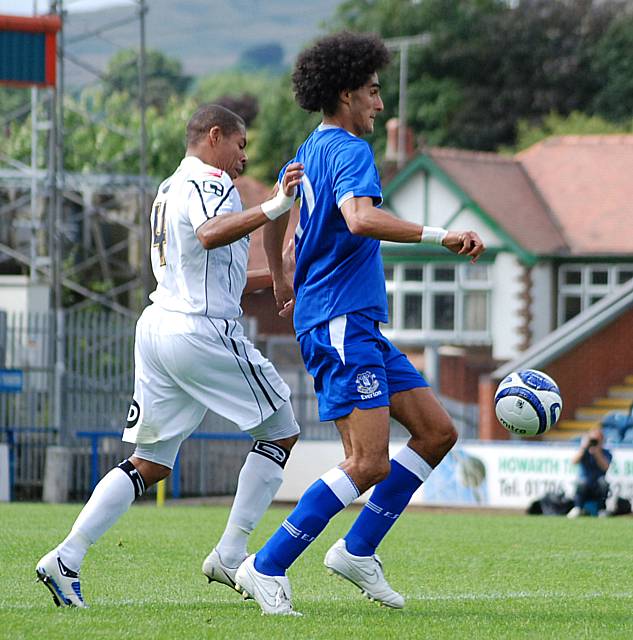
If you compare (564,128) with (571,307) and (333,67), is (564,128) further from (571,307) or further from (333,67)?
(333,67)

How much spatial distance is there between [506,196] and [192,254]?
40483 millimetres

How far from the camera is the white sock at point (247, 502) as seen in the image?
7340 mm

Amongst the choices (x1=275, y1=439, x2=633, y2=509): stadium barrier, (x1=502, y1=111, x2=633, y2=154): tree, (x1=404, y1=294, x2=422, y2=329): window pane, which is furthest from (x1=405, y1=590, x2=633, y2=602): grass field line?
(x1=502, y1=111, x2=633, y2=154): tree

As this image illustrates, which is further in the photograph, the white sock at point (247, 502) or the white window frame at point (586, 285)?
the white window frame at point (586, 285)

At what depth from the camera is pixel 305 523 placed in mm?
6688

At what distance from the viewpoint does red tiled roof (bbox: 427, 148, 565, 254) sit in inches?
1797

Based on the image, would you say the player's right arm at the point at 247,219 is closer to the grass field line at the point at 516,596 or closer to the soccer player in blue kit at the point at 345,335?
the soccer player in blue kit at the point at 345,335

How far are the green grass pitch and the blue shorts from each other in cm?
91

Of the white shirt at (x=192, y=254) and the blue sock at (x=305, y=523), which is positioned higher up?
the white shirt at (x=192, y=254)

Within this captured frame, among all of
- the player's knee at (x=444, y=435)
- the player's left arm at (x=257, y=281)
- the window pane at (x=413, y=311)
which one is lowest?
the window pane at (x=413, y=311)

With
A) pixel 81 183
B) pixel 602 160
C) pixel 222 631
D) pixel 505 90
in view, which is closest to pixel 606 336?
pixel 81 183

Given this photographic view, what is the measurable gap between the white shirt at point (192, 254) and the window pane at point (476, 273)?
133ft

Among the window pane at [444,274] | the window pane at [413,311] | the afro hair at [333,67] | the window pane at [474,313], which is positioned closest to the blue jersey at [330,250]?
the afro hair at [333,67]

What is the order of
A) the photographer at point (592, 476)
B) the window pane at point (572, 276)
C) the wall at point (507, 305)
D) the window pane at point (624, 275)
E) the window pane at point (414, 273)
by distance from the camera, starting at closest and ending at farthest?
the photographer at point (592, 476)
the window pane at point (624, 275)
the window pane at point (572, 276)
the wall at point (507, 305)
the window pane at point (414, 273)
